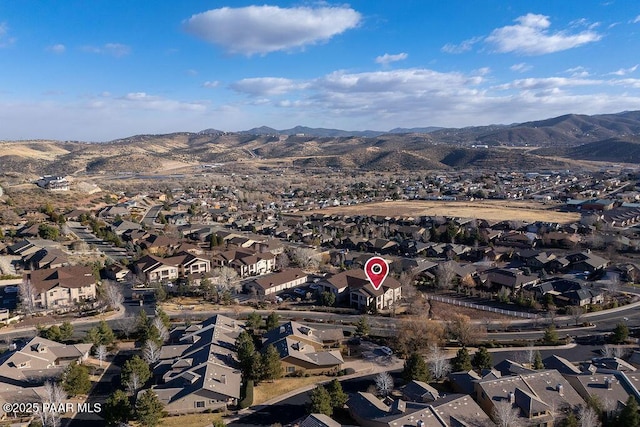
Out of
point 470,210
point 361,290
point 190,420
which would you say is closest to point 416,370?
point 190,420

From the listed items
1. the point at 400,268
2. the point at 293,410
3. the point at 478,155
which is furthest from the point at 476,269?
the point at 478,155

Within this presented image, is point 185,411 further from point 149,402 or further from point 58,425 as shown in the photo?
point 58,425

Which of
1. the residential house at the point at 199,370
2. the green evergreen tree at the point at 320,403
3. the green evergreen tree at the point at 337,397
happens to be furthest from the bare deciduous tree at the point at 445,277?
the green evergreen tree at the point at 320,403

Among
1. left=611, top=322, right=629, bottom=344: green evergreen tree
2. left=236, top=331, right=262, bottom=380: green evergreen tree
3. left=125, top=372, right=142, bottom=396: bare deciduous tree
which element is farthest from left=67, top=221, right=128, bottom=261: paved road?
left=611, top=322, right=629, bottom=344: green evergreen tree

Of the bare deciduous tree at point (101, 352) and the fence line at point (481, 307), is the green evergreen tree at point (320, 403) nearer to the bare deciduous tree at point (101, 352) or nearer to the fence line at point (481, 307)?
the bare deciduous tree at point (101, 352)

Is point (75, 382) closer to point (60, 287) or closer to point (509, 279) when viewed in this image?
point (60, 287)

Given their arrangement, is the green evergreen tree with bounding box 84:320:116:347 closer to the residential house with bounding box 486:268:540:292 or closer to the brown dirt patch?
the brown dirt patch
